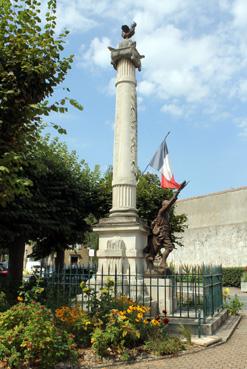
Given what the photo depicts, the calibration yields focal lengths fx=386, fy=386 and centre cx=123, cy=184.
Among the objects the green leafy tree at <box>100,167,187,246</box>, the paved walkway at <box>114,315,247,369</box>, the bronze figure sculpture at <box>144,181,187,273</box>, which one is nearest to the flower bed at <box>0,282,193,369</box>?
the paved walkway at <box>114,315,247,369</box>

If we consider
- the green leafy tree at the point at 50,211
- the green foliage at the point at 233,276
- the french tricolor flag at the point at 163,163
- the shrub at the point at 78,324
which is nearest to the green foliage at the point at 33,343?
the shrub at the point at 78,324

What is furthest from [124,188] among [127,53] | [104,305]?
[104,305]

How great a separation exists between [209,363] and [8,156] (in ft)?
15.5

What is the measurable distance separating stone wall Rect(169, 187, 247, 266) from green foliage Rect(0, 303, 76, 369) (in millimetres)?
25175

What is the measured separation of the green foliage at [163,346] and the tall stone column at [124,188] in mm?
3251

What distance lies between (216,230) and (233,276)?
5.52 m

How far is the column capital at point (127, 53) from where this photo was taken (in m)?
12.1

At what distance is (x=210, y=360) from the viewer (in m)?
6.04

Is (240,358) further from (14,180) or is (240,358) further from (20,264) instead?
(20,264)

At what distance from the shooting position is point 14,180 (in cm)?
692

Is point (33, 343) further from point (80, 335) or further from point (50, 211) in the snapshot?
point (50, 211)

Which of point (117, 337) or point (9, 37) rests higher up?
point (9, 37)

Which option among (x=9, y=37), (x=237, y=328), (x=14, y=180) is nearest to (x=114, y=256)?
(x=237, y=328)

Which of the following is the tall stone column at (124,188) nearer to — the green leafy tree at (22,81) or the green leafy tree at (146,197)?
the green leafy tree at (22,81)
